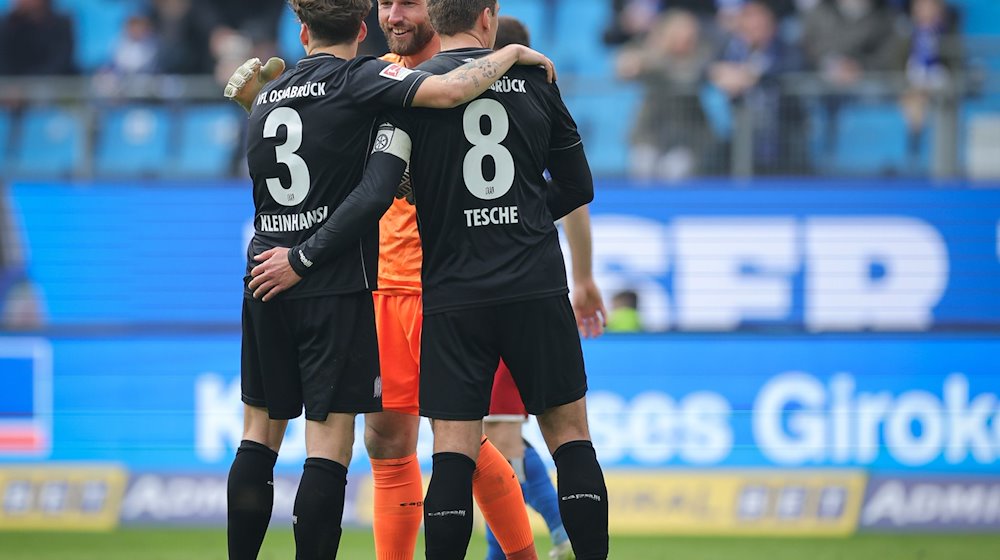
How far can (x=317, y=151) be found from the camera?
4395mm

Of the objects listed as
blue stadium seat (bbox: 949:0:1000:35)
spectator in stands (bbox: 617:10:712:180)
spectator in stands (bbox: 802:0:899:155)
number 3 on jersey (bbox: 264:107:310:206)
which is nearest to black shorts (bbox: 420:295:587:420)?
number 3 on jersey (bbox: 264:107:310:206)

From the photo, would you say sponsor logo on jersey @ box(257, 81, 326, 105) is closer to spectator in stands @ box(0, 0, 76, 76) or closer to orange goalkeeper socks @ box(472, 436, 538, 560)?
orange goalkeeper socks @ box(472, 436, 538, 560)

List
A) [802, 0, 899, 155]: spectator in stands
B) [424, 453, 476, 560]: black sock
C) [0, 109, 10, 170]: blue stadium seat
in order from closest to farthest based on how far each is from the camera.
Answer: [424, 453, 476, 560]: black sock, [0, 109, 10, 170]: blue stadium seat, [802, 0, 899, 155]: spectator in stands

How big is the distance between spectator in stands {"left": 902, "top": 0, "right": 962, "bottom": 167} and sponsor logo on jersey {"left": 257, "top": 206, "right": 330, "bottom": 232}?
667 centimetres

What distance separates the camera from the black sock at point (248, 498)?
4.57 meters

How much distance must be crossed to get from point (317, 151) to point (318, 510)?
1186 millimetres

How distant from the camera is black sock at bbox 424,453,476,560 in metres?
4.32

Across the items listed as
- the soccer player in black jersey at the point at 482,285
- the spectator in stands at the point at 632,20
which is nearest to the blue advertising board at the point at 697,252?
the spectator in stands at the point at 632,20

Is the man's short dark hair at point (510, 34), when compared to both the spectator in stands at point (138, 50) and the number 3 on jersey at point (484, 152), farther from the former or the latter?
the spectator in stands at point (138, 50)

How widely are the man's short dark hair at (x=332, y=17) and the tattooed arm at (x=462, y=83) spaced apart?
45cm

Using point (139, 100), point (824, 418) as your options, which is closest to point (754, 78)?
point (824, 418)

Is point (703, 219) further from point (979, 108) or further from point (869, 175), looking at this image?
point (979, 108)

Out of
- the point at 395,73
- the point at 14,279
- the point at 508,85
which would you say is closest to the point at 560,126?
the point at 508,85

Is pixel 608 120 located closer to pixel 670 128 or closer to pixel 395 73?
pixel 670 128
